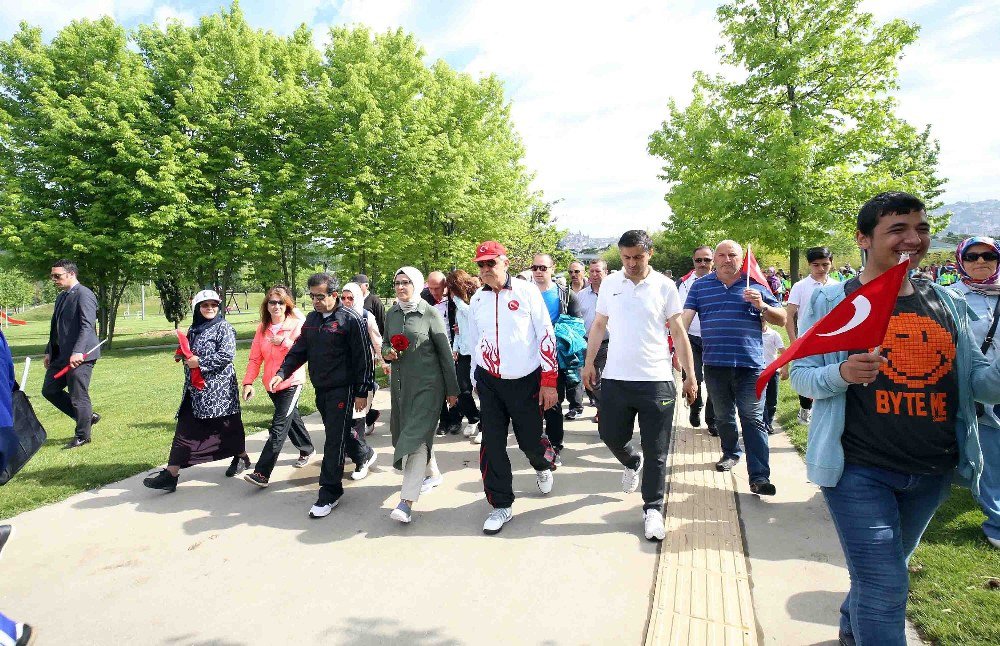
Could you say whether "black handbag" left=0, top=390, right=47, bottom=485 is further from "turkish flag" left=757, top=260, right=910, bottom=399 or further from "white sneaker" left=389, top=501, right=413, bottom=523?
"turkish flag" left=757, top=260, right=910, bottom=399

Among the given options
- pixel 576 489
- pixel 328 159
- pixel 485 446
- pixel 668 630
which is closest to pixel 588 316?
pixel 576 489

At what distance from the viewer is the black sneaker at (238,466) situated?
5.55 metres

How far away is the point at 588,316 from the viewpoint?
25.0ft

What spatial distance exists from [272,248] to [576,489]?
1884cm

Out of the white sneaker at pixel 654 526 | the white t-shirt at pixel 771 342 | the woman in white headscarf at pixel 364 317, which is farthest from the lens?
the white t-shirt at pixel 771 342

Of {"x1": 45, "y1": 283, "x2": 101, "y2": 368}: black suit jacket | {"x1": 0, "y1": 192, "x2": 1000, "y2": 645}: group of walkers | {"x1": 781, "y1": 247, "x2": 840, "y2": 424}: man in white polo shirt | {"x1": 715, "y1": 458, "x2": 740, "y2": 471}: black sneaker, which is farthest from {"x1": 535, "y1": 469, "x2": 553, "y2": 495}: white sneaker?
{"x1": 45, "y1": 283, "x2": 101, "y2": 368}: black suit jacket

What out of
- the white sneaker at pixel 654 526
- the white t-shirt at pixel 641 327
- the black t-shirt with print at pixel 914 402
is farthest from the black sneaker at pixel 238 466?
the black t-shirt with print at pixel 914 402

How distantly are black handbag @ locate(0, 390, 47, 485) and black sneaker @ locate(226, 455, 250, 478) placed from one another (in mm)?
2470

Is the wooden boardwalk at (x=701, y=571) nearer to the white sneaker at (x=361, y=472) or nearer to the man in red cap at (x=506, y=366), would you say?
the man in red cap at (x=506, y=366)

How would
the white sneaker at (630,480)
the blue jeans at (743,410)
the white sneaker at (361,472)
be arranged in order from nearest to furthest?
the blue jeans at (743,410), the white sneaker at (630,480), the white sneaker at (361,472)

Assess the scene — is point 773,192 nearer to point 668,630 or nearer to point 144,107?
point 668,630

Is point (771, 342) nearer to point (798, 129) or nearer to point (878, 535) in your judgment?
point (878, 535)

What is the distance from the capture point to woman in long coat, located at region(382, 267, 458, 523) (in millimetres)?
4445

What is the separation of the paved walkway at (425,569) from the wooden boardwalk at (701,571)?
13 mm
